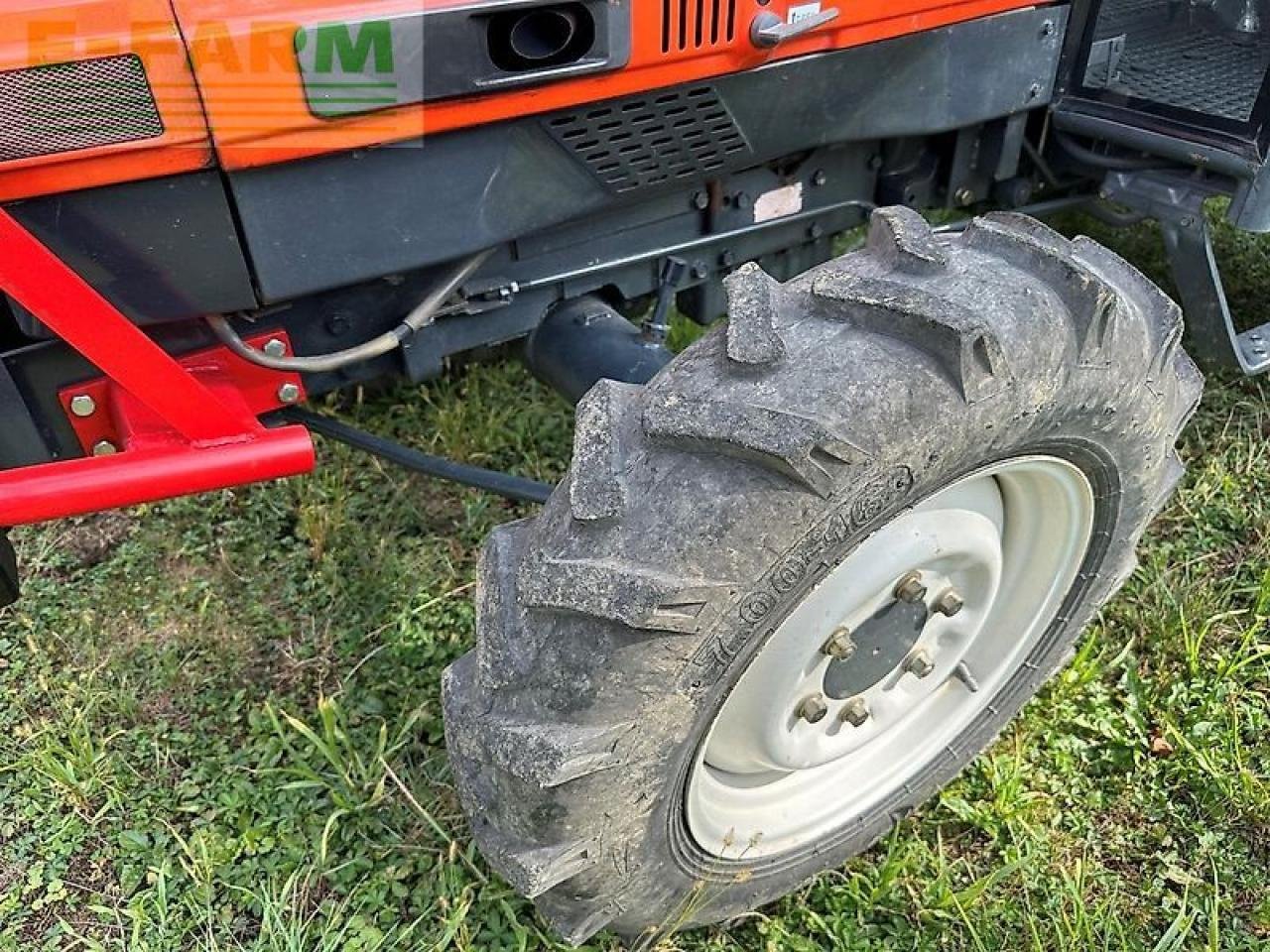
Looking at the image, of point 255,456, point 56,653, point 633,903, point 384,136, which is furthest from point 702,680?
point 56,653

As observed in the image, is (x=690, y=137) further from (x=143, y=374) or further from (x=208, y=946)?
(x=208, y=946)

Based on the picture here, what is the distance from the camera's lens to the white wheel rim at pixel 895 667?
5.28 ft

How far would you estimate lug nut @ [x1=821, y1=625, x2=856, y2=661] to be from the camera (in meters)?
1.63

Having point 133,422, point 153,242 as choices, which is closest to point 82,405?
point 133,422

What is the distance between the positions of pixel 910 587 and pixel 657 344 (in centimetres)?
60

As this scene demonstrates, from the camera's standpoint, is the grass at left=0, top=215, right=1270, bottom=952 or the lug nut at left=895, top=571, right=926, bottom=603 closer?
the lug nut at left=895, top=571, right=926, bottom=603

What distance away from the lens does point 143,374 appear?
4.75 ft

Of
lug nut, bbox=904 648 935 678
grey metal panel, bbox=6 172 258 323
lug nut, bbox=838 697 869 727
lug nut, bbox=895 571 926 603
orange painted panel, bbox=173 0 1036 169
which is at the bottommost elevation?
lug nut, bbox=838 697 869 727

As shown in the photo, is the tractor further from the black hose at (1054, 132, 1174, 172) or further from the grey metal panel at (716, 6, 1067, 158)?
the black hose at (1054, 132, 1174, 172)

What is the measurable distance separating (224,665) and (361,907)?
66 cm

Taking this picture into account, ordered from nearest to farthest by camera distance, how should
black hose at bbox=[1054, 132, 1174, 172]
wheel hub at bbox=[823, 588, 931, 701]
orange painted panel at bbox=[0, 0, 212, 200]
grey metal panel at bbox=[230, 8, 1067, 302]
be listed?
orange painted panel at bbox=[0, 0, 212, 200] → grey metal panel at bbox=[230, 8, 1067, 302] → wheel hub at bbox=[823, 588, 931, 701] → black hose at bbox=[1054, 132, 1174, 172]

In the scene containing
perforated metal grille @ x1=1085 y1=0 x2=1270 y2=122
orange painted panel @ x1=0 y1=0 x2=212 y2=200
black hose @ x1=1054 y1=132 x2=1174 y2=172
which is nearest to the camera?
orange painted panel @ x1=0 y1=0 x2=212 y2=200

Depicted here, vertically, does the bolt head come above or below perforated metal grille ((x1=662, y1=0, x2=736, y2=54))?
below

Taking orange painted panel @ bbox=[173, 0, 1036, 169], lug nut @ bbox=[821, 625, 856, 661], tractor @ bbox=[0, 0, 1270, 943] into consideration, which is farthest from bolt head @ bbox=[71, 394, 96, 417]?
lug nut @ bbox=[821, 625, 856, 661]
